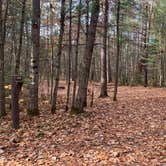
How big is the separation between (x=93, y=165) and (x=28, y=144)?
7.65 ft

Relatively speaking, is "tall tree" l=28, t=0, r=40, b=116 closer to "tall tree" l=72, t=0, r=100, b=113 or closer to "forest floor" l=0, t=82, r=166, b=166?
"forest floor" l=0, t=82, r=166, b=166

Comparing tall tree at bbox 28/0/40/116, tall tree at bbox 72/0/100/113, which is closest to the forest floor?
tall tree at bbox 72/0/100/113

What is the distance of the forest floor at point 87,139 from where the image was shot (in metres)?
6.71

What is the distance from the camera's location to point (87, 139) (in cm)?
821

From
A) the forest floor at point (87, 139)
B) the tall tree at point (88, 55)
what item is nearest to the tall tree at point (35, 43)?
the forest floor at point (87, 139)

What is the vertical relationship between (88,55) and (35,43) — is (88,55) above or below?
below

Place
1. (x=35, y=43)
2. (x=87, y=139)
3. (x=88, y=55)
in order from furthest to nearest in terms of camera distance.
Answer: (x=88, y=55), (x=35, y=43), (x=87, y=139)

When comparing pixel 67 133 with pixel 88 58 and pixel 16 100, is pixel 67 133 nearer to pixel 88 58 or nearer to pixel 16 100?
pixel 16 100

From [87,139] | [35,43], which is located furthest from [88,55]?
[87,139]

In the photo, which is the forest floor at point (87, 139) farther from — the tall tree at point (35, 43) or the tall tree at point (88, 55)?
the tall tree at point (35, 43)

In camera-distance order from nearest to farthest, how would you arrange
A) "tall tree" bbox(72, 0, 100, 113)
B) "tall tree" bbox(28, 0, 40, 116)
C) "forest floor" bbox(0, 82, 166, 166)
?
"forest floor" bbox(0, 82, 166, 166), "tall tree" bbox(28, 0, 40, 116), "tall tree" bbox(72, 0, 100, 113)

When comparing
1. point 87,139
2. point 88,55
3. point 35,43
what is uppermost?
point 35,43

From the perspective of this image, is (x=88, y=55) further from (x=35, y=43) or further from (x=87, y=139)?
(x=87, y=139)

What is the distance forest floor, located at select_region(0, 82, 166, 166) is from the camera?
6707 millimetres
